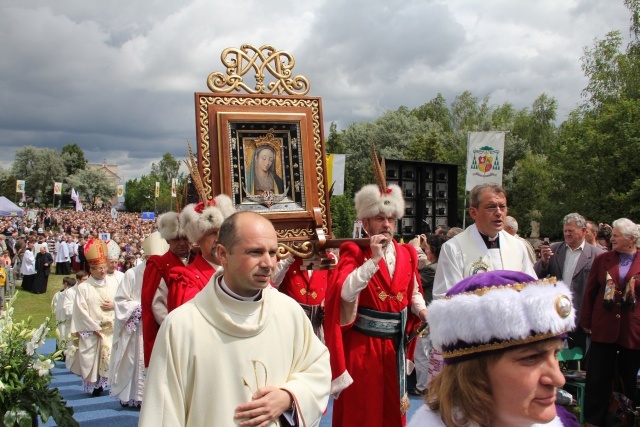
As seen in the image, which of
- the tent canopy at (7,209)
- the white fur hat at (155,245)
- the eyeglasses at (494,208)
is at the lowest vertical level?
the tent canopy at (7,209)

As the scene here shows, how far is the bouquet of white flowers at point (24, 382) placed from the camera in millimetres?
4238

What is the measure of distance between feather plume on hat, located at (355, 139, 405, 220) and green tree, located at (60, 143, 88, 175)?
105542mm

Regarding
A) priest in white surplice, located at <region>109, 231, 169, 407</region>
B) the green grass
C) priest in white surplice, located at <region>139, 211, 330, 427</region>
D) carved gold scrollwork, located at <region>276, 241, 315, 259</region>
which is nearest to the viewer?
priest in white surplice, located at <region>139, 211, 330, 427</region>

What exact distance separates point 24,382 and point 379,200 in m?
3.00

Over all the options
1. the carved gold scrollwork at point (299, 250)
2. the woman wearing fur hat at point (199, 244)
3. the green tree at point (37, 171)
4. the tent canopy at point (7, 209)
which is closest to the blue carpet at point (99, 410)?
the carved gold scrollwork at point (299, 250)

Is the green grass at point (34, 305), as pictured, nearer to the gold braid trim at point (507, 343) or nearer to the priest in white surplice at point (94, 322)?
the priest in white surplice at point (94, 322)

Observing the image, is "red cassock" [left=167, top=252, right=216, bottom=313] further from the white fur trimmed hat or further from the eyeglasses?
the white fur trimmed hat

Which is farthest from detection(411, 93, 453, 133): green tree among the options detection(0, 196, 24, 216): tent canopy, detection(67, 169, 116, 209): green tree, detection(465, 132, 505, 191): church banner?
detection(67, 169, 116, 209): green tree

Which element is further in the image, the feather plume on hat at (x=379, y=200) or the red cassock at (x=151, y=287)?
the feather plume on hat at (x=379, y=200)

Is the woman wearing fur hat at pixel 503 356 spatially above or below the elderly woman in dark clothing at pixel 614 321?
above

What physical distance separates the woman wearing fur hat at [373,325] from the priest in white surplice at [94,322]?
5036mm

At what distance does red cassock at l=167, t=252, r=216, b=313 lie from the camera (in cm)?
418

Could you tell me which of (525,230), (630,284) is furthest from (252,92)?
(525,230)

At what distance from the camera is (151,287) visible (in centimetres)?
479
